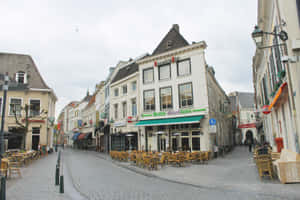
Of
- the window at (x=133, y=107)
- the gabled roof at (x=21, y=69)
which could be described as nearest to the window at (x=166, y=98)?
the window at (x=133, y=107)

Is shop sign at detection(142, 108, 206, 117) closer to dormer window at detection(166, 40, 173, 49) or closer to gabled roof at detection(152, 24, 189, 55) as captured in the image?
gabled roof at detection(152, 24, 189, 55)

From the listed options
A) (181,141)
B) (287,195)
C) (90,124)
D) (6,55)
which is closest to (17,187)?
(287,195)

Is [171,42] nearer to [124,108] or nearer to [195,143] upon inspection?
[124,108]

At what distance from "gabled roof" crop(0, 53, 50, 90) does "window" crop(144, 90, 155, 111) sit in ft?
44.4

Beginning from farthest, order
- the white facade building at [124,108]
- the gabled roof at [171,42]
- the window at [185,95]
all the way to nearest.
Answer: the white facade building at [124,108], the gabled roof at [171,42], the window at [185,95]

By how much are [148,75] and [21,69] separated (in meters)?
16.6

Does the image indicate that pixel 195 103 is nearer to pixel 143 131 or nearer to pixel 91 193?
pixel 143 131

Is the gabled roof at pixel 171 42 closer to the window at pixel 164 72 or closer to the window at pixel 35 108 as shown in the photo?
the window at pixel 164 72

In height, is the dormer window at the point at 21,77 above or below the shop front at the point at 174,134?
above

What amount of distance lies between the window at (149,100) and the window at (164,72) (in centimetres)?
188

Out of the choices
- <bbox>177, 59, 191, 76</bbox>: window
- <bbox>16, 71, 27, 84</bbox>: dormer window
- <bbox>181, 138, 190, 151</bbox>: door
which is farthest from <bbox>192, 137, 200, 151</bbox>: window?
<bbox>16, 71, 27, 84</bbox>: dormer window

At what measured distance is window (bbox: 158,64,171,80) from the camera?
74.4ft

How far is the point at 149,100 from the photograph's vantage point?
2361 cm

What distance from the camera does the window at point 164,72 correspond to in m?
22.7
